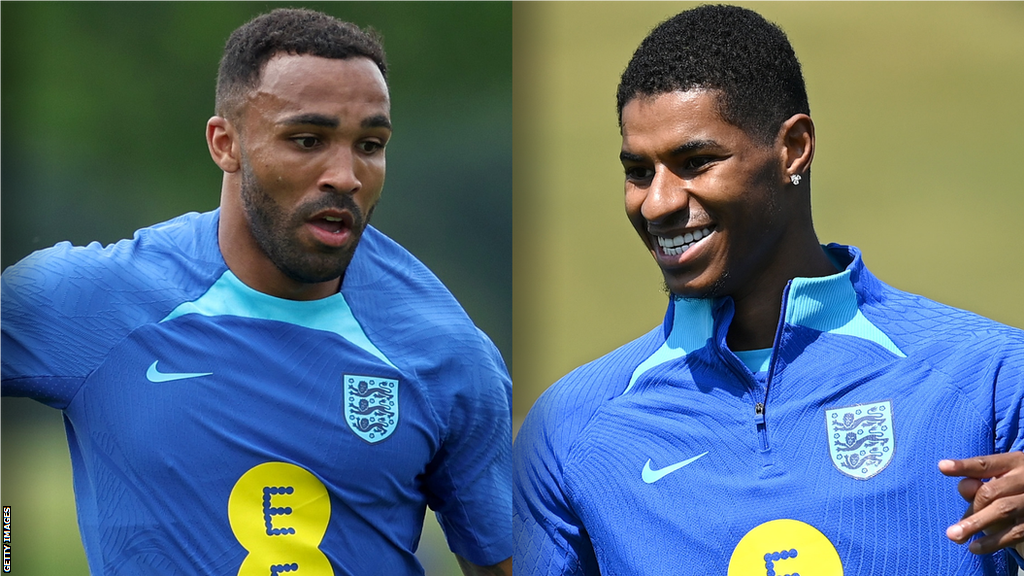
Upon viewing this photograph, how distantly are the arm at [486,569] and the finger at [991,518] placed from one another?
751 millimetres

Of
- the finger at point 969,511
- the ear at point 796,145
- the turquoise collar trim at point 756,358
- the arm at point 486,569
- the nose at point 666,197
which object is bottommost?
the arm at point 486,569

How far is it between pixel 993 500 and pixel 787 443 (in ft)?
1.02

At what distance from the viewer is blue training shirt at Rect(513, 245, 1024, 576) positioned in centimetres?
160

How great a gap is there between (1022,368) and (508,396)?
796 mm

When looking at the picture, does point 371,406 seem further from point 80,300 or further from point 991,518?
point 991,518

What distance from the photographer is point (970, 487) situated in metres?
1.48

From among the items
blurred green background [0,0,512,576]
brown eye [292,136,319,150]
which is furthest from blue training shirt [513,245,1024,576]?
brown eye [292,136,319,150]

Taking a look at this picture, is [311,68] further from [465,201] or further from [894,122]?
[894,122]

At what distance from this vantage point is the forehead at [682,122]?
168cm

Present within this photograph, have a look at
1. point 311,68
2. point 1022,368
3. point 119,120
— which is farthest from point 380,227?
point 1022,368

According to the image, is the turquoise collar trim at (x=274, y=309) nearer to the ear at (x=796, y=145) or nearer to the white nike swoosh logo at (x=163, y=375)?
the white nike swoosh logo at (x=163, y=375)

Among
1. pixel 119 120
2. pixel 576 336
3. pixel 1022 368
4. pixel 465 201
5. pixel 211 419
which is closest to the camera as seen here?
pixel 1022 368

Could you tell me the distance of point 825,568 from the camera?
5.28ft

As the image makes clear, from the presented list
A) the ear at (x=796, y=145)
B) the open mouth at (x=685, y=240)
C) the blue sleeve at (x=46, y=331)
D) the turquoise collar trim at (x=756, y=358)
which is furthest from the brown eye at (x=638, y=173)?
the blue sleeve at (x=46, y=331)
